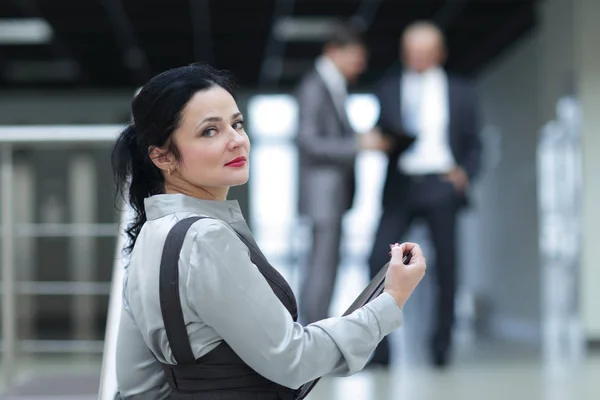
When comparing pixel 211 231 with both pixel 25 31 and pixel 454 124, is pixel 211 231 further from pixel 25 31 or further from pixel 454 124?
pixel 25 31

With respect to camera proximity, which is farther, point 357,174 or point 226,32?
point 226,32

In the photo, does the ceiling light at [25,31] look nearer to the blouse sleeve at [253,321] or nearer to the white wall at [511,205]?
the white wall at [511,205]

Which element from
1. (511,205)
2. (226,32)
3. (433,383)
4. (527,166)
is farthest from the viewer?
(511,205)

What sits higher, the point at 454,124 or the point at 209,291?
the point at 454,124

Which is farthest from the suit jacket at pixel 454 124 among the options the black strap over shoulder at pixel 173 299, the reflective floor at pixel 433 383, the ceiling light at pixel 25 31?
the ceiling light at pixel 25 31

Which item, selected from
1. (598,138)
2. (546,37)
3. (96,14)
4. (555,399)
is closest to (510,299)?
(546,37)

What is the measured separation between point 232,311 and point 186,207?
0.21 metres

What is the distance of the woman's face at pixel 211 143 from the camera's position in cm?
145

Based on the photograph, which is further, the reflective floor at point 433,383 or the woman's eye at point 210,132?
the reflective floor at point 433,383

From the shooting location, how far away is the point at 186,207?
4.82 feet

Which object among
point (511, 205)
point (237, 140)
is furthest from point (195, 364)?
point (511, 205)

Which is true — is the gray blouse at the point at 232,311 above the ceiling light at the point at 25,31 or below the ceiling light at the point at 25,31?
below

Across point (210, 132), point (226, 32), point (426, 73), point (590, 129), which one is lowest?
point (210, 132)

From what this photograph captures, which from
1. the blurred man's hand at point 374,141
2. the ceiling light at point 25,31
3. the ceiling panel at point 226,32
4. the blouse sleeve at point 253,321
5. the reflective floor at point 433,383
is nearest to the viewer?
the blouse sleeve at point 253,321
